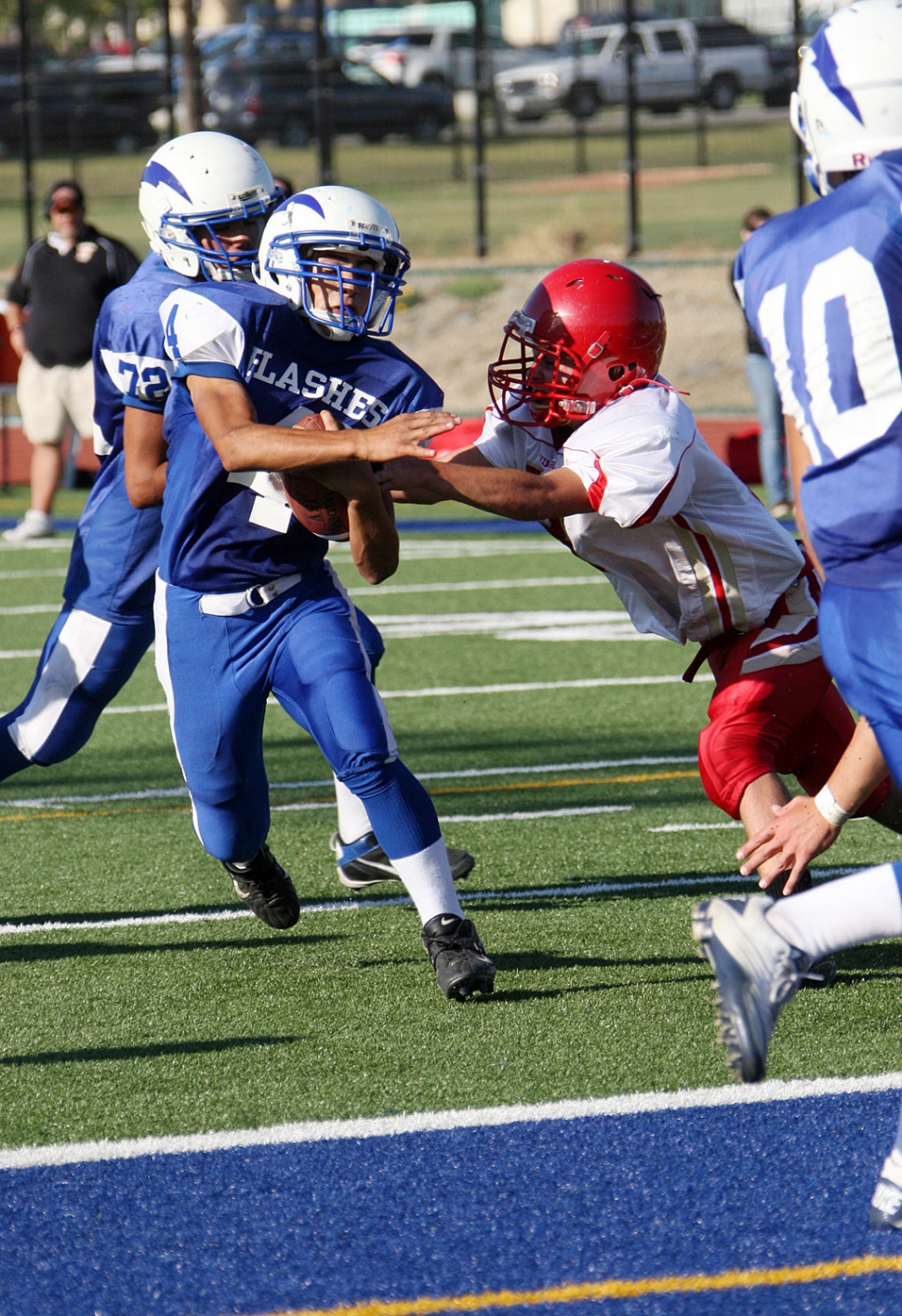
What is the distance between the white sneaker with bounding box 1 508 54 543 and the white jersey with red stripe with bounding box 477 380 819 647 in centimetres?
782

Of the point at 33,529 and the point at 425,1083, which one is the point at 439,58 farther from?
the point at 425,1083

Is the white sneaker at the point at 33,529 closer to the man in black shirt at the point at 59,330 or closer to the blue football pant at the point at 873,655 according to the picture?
the man in black shirt at the point at 59,330

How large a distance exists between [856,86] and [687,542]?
4.46 feet

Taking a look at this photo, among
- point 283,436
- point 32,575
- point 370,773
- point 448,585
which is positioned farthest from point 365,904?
point 32,575

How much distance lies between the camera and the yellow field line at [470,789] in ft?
18.7

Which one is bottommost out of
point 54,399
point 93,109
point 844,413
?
point 54,399

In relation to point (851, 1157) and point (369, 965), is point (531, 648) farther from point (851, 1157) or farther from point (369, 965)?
point (851, 1157)

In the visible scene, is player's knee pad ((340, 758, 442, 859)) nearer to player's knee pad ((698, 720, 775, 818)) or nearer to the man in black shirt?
player's knee pad ((698, 720, 775, 818))

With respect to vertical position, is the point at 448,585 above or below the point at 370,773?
below

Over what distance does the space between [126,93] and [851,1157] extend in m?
19.3

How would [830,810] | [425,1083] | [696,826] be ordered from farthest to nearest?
[696,826] < [425,1083] < [830,810]

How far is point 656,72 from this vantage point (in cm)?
1941

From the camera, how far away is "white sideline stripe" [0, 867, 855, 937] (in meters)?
4.51

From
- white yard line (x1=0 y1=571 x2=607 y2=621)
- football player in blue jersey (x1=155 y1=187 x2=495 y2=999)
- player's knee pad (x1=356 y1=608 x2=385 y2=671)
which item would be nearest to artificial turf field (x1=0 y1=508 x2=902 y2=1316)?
football player in blue jersey (x1=155 y1=187 x2=495 y2=999)
